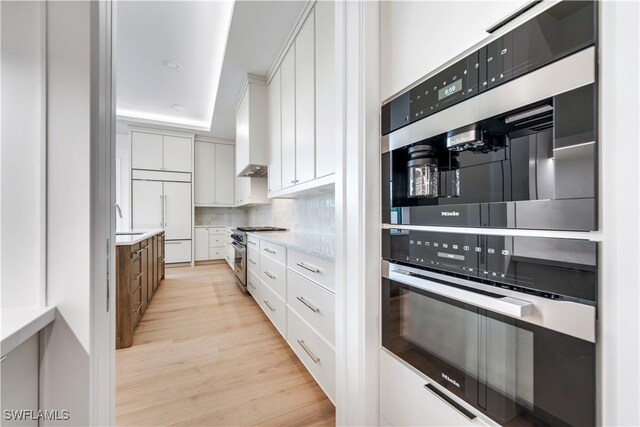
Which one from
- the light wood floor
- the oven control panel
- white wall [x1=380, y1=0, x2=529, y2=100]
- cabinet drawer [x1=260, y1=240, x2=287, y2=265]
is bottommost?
the light wood floor

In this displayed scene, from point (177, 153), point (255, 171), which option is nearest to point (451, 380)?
point (255, 171)

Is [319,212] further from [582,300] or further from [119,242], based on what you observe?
[582,300]

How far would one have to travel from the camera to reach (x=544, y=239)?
0.56 meters

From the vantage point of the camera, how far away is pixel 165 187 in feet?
16.9

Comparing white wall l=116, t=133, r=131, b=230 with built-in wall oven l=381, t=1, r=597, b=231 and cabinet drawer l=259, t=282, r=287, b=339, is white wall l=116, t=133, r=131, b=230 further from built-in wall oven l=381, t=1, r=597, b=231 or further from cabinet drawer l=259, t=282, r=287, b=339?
built-in wall oven l=381, t=1, r=597, b=231

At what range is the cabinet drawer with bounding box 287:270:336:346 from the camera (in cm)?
137

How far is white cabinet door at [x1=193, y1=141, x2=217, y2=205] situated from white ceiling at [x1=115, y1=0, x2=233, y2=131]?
938mm

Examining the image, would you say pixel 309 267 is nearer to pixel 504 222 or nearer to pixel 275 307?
pixel 275 307

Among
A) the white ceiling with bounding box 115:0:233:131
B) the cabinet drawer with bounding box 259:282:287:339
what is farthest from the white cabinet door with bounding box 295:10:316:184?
the cabinet drawer with bounding box 259:282:287:339

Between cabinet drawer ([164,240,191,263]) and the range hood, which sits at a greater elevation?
the range hood

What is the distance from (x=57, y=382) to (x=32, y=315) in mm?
193

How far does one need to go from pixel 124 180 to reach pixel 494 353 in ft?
20.8

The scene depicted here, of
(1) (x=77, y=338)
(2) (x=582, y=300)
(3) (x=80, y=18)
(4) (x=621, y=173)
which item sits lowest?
(1) (x=77, y=338)

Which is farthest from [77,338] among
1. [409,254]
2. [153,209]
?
[153,209]
